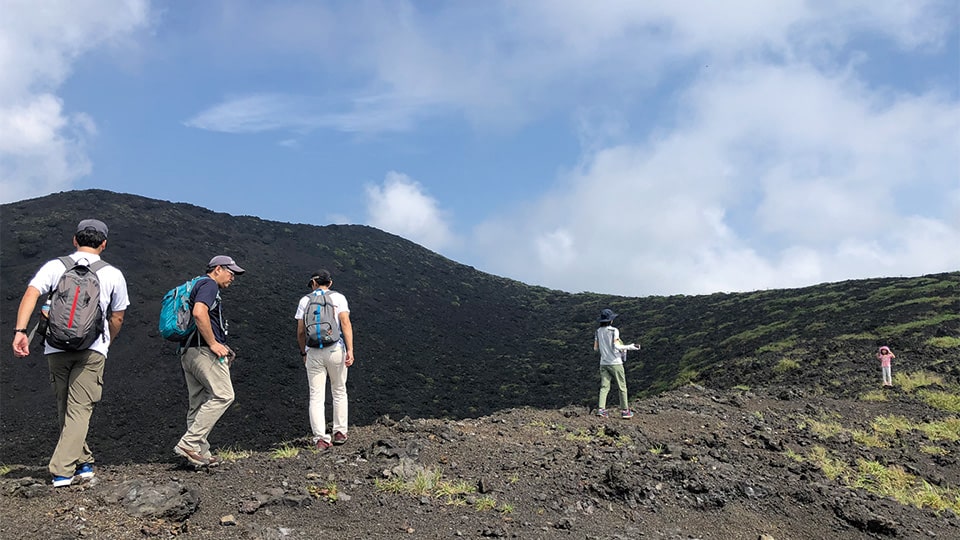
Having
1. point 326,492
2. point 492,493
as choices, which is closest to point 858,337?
point 492,493

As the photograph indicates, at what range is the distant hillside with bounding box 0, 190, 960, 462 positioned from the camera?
16938 mm

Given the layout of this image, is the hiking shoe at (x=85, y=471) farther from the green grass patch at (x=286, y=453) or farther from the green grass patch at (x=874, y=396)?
the green grass patch at (x=874, y=396)

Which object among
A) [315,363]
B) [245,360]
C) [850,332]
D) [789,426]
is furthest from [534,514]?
[850,332]

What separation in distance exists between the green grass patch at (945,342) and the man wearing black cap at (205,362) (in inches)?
791

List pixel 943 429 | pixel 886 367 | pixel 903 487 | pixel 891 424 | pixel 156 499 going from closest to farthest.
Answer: pixel 156 499 → pixel 903 487 → pixel 943 429 → pixel 891 424 → pixel 886 367

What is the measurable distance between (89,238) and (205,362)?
1.49 metres

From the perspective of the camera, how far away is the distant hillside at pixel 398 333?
16.9 metres

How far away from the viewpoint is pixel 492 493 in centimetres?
604

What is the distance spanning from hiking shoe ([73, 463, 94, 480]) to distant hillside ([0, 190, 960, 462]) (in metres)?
9.70

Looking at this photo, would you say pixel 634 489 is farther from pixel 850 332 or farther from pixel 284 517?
pixel 850 332

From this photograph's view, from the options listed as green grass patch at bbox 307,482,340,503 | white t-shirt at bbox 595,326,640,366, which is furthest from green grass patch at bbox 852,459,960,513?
green grass patch at bbox 307,482,340,503

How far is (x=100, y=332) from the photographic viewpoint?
5.19 m

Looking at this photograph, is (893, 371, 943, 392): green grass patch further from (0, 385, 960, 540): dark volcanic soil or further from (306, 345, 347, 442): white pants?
(306, 345, 347, 442): white pants

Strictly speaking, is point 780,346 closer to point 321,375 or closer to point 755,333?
point 755,333
